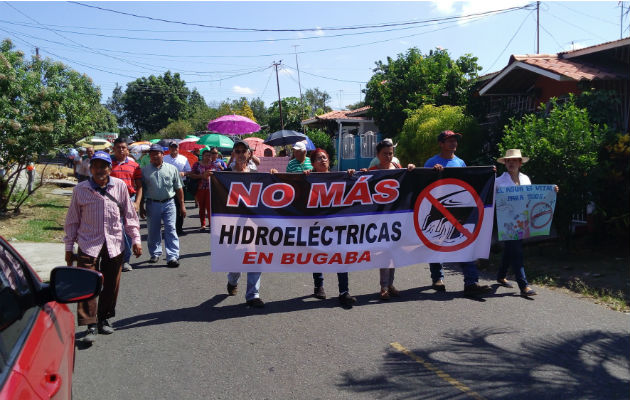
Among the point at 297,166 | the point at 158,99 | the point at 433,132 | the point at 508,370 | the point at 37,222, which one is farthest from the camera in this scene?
the point at 158,99

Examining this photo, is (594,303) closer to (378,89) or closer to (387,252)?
(387,252)

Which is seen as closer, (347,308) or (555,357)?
(555,357)

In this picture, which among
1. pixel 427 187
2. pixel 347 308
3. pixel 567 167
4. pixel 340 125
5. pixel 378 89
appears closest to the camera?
pixel 347 308

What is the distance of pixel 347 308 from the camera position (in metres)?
6.00

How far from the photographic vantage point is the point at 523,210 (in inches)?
268

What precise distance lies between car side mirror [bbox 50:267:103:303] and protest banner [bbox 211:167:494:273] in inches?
128

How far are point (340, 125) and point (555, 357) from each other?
2260 centimetres

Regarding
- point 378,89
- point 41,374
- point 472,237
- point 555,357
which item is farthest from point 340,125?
point 41,374

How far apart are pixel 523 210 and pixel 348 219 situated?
2438mm

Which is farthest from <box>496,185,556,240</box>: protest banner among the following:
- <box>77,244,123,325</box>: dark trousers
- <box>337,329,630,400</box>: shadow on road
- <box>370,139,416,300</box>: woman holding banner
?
<box>77,244,123,325</box>: dark trousers

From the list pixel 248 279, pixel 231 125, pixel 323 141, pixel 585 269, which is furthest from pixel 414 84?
pixel 248 279

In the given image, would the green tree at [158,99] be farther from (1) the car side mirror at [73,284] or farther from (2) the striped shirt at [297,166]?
(1) the car side mirror at [73,284]

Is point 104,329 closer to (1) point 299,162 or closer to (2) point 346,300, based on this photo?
(2) point 346,300

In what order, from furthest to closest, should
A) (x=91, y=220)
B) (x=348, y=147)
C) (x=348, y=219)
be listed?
(x=348, y=147)
(x=348, y=219)
(x=91, y=220)
